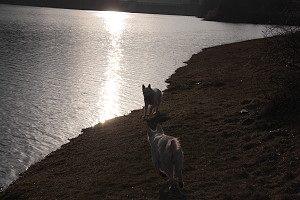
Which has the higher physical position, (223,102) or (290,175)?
(290,175)

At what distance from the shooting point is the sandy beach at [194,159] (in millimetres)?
12609

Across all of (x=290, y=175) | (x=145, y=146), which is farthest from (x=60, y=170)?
(x=290, y=175)

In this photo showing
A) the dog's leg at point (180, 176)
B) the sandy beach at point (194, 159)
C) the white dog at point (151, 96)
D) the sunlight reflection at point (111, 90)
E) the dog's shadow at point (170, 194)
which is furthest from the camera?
the sunlight reflection at point (111, 90)

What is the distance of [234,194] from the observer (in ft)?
38.7

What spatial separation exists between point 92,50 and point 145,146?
53789 millimetres

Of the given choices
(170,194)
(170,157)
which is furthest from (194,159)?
(170,157)

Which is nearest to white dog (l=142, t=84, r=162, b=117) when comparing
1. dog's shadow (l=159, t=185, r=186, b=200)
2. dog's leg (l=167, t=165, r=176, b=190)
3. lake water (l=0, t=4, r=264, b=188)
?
lake water (l=0, t=4, r=264, b=188)

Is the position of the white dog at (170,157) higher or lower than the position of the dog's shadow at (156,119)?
higher

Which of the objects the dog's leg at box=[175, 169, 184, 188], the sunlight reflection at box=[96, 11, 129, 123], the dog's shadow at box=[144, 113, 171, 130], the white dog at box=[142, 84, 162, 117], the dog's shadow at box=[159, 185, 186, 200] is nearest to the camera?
the dog's leg at box=[175, 169, 184, 188]

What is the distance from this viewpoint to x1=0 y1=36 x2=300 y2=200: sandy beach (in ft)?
41.4

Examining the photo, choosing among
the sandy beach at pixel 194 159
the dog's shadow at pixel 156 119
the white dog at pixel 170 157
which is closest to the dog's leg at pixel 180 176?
the white dog at pixel 170 157

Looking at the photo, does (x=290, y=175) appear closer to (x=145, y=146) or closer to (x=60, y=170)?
(x=145, y=146)

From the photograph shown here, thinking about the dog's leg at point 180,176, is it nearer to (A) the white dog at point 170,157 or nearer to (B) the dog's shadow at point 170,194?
(A) the white dog at point 170,157

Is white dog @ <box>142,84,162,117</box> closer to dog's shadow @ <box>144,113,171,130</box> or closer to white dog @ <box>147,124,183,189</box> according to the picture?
dog's shadow @ <box>144,113,171,130</box>
